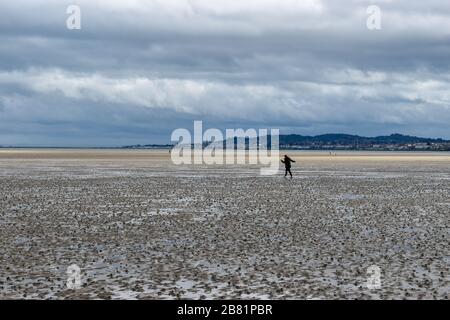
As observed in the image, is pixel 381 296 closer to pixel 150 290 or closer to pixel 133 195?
pixel 150 290

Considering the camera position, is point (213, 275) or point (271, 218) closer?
point (213, 275)

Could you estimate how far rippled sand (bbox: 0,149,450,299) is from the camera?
12898 mm

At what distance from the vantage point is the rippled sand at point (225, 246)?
1290 centimetres

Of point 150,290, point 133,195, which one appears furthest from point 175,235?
point 133,195

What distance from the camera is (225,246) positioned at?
18.0m

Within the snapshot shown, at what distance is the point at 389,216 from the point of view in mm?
25375

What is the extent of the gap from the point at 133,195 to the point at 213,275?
71.3 feet

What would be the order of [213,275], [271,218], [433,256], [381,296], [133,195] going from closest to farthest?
[381,296], [213,275], [433,256], [271,218], [133,195]

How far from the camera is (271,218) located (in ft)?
80.6
